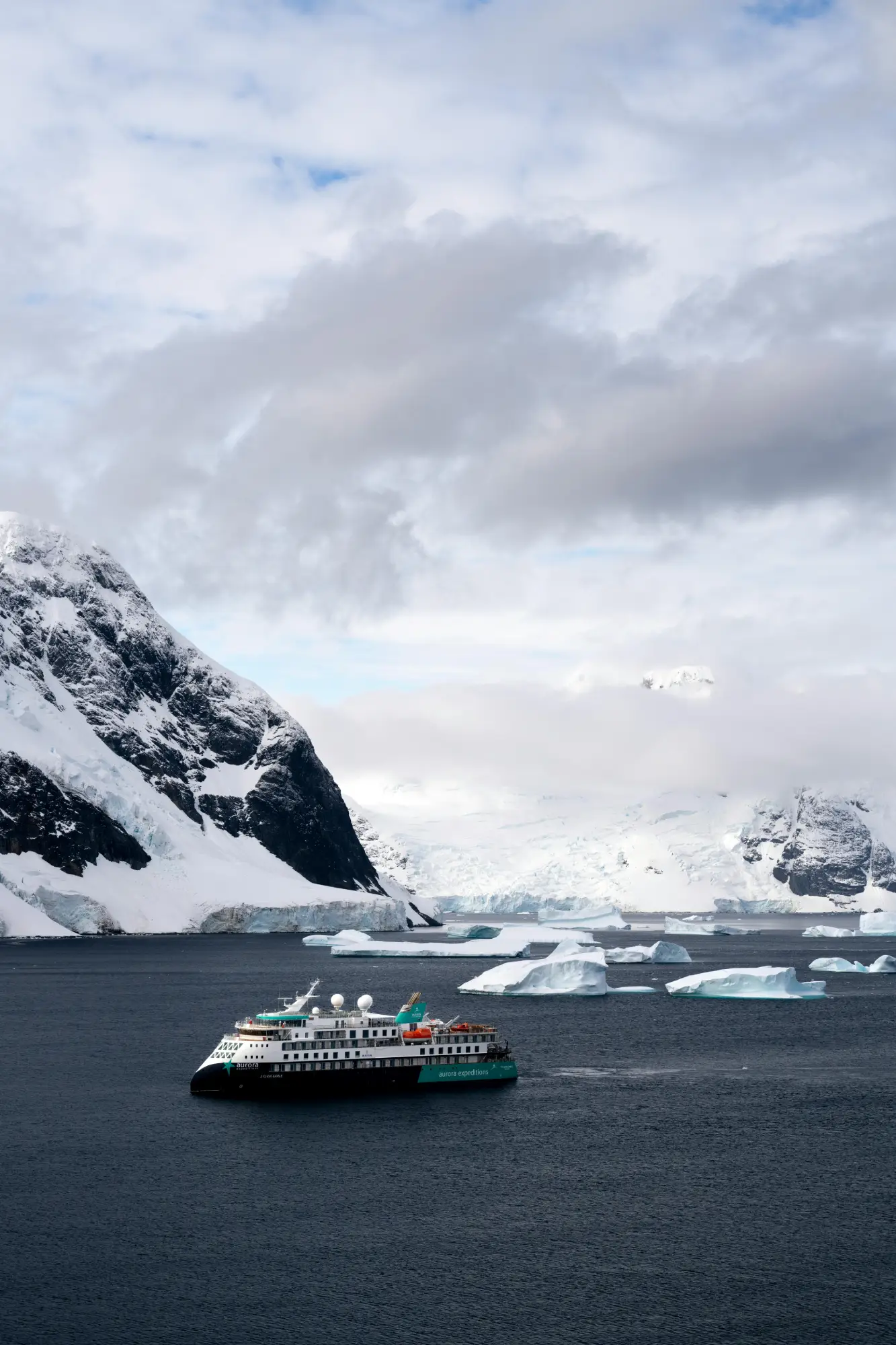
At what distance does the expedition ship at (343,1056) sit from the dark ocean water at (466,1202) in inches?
93.8

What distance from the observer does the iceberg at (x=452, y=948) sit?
6722 inches

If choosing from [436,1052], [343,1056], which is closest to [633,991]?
[436,1052]

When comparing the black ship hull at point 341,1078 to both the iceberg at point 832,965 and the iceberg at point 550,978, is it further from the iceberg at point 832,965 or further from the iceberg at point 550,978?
the iceberg at point 832,965

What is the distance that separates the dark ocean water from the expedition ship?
2.38 metres

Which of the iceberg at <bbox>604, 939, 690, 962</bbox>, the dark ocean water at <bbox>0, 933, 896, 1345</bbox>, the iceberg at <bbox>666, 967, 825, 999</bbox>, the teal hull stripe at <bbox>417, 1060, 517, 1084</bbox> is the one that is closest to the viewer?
the dark ocean water at <bbox>0, 933, 896, 1345</bbox>

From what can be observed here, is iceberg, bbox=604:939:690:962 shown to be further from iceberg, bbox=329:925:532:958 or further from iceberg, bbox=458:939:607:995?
iceberg, bbox=458:939:607:995

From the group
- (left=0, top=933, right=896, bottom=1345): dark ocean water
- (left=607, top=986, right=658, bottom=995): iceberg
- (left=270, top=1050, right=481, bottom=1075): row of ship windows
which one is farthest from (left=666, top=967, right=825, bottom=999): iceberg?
(left=270, top=1050, right=481, bottom=1075): row of ship windows

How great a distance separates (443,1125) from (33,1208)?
23.5m

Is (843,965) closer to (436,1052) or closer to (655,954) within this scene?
(655,954)

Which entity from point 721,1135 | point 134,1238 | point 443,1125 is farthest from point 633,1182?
point 134,1238

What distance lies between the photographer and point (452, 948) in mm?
177125

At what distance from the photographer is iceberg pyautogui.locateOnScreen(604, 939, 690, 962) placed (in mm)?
174375

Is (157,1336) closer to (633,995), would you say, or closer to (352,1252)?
(352,1252)

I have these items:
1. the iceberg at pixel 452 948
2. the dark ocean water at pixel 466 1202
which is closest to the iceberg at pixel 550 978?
the dark ocean water at pixel 466 1202
